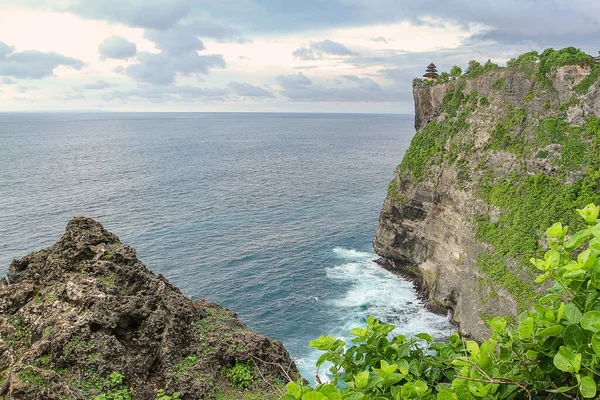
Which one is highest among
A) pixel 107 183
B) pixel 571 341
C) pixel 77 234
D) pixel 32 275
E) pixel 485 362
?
pixel 571 341

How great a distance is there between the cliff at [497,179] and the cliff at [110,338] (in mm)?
22414

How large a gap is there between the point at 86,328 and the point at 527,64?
4271cm

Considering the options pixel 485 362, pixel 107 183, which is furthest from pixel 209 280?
pixel 107 183

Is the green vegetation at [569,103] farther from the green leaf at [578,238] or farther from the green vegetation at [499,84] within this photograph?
the green leaf at [578,238]

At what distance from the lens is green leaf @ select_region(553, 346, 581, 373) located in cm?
399

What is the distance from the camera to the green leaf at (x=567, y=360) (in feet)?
13.1

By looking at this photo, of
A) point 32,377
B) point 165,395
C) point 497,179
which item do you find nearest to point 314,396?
point 165,395

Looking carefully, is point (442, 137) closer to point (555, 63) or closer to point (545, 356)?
point (555, 63)

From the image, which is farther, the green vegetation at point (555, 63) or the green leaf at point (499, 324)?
the green vegetation at point (555, 63)

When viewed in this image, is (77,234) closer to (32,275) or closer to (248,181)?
(32,275)

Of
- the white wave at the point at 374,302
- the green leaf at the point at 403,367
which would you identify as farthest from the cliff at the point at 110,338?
the white wave at the point at 374,302

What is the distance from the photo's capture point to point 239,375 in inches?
701

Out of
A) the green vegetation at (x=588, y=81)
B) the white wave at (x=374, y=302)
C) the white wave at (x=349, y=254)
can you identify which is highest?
the green vegetation at (x=588, y=81)

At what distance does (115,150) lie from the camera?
148 metres
